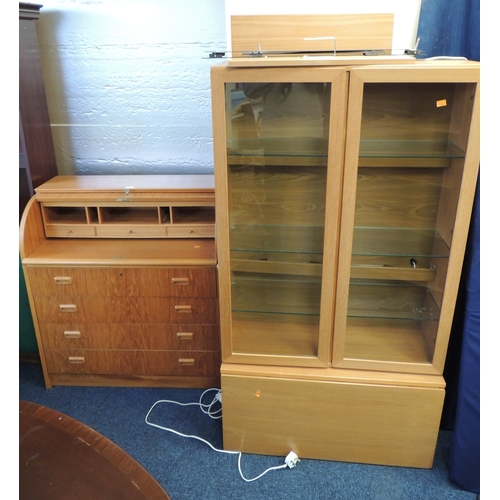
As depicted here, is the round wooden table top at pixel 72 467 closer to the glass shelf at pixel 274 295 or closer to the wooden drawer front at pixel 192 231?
the glass shelf at pixel 274 295

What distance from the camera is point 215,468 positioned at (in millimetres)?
1915

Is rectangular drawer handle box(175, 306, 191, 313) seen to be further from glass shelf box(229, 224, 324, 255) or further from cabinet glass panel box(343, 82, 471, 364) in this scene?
cabinet glass panel box(343, 82, 471, 364)

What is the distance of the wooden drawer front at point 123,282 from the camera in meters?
2.09

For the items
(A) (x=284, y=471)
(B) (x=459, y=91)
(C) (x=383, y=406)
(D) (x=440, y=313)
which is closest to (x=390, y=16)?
(B) (x=459, y=91)

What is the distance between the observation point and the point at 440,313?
169 cm

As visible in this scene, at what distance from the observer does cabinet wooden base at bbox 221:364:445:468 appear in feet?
5.91

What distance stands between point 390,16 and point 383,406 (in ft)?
4.83

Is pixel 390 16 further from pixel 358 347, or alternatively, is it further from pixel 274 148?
pixel 358 347

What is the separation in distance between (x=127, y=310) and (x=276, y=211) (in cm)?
89

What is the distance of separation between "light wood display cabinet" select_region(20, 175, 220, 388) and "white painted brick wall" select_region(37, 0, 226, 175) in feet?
0.57

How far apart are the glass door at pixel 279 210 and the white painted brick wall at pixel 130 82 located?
73cm

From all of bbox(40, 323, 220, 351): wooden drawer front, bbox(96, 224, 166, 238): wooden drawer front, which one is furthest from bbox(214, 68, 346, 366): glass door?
bbox(96, 224, 166, 238): wooden drawer front
